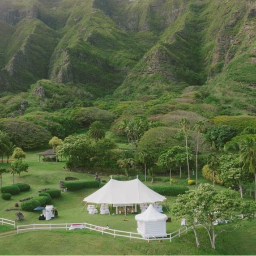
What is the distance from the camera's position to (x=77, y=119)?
386 ft

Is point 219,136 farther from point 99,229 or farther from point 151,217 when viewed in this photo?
point 99,229

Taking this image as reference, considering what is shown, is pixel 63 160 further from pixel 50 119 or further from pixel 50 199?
pixel 50 119

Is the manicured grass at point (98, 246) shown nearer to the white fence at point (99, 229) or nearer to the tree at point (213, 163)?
the white fence at point (99, 229)

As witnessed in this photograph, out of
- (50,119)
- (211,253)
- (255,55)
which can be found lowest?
(211,253)

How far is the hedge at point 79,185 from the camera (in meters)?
50.9

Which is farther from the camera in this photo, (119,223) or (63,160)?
(63,160)

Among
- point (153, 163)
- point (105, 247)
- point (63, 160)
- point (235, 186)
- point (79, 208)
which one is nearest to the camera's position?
point (105, 247)

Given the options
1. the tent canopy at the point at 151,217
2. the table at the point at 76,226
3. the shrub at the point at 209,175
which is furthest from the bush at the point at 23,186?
the shrub at the point at 209,175

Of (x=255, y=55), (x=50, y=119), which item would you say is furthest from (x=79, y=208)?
(x=255, y=55)

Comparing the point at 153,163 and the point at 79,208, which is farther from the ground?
the point at 153,163

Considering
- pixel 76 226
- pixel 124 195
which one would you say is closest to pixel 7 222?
pixel 76 226

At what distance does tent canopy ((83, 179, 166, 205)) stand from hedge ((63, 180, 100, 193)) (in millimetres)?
7566

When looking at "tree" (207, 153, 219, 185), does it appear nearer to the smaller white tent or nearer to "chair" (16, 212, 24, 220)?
the smaller white tent

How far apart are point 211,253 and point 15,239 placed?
1660 cm
